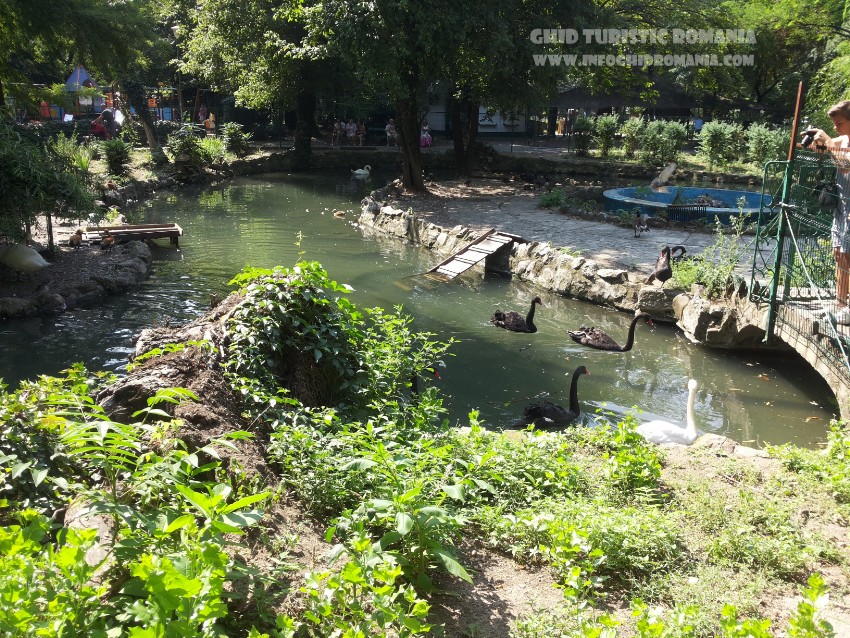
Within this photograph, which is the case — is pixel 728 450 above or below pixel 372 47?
below

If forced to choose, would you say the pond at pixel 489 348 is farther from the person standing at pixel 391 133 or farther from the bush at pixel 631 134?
the person standing at pixel 391 133

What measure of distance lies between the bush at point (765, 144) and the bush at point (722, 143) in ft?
1.12

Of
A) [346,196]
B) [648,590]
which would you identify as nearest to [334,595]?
[648,590]

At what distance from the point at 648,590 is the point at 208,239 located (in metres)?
16.0

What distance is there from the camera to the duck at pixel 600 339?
10524mm

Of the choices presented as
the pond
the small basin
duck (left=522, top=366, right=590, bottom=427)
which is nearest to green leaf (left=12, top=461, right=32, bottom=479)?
the pond

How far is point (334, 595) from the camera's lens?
2.90 m

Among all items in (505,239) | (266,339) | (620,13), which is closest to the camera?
(266,339)

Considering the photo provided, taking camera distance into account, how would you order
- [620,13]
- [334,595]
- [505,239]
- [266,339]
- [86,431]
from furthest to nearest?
1. [620,13]
2. [505,239]
3. [266,339]
4. [86,431]
5. [334,595]

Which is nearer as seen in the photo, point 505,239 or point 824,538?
point 824,538

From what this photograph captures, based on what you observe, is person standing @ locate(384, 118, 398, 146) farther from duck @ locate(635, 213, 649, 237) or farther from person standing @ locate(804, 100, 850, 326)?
person standing @ locate(804, 100, 850, 326)

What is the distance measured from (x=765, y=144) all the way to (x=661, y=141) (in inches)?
141

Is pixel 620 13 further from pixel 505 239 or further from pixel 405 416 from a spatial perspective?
pixel 405 416

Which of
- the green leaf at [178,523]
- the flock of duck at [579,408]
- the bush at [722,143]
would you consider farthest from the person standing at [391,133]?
the green leaf at [178,523]
